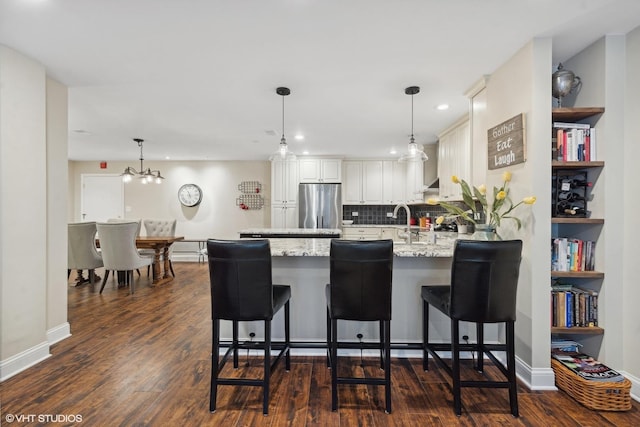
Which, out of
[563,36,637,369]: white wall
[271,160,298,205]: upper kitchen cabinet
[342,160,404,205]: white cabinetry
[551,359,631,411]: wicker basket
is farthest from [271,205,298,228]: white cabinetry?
[551,359,631,411]: wicker basket

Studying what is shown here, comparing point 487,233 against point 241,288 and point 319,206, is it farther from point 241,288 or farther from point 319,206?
point 319,206

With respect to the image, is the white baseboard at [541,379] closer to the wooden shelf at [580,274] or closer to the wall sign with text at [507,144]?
the wooden shelf at [580,274]

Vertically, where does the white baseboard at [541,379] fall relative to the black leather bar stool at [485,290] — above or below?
below

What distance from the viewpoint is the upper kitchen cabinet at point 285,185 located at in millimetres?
6141

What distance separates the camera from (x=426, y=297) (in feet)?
7.04

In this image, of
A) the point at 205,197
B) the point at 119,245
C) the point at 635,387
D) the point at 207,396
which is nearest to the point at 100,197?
the point at 205,197

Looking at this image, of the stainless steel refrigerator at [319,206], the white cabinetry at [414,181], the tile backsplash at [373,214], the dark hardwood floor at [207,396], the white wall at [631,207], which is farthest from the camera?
the tile backsplash at [373,214]

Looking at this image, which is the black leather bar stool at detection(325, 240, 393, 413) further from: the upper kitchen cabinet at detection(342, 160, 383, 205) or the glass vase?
the upper kitchen cabinet at detection(342, 160, 383, 205)

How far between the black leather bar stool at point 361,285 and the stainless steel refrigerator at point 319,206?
4.04 m

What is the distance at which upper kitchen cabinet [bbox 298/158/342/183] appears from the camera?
239 inches

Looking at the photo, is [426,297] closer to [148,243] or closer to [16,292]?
[16,292]

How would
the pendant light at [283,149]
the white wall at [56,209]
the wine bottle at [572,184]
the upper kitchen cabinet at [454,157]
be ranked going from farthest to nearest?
the upper kitchen cabinet at [454,157], the pendant light at [283,149], the white wall at [56,209], the wine bottle at [572,184]

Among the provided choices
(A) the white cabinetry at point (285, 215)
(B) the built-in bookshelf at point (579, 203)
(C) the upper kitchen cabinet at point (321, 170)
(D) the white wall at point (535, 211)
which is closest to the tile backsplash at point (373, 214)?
(C) the upper kitchen cabinet at point (321, 170)

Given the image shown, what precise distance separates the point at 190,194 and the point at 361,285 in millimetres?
6123
